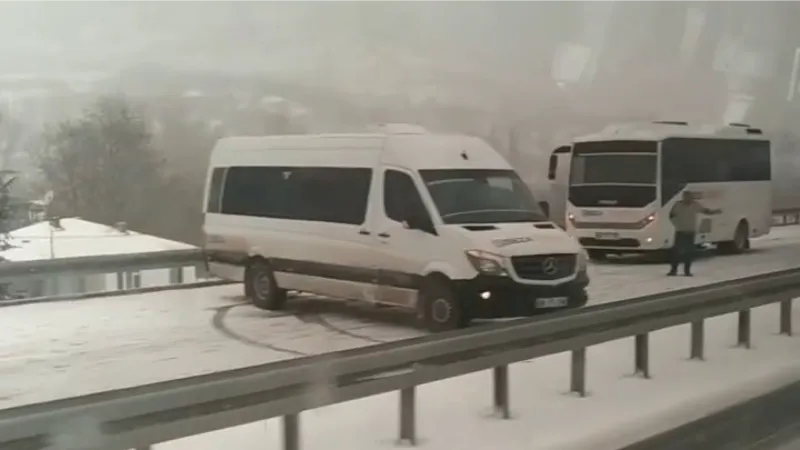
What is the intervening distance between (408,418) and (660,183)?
211 cm

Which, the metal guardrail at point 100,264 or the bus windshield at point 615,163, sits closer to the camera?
the metal guardrail at point 100,264

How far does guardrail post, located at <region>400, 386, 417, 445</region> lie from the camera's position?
3508 millimetres

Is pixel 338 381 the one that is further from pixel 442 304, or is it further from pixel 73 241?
pixel 73 241

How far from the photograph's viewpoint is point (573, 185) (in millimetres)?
4410

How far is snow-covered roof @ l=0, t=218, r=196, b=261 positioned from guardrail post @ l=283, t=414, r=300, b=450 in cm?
64

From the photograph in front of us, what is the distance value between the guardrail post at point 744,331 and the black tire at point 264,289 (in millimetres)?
2828

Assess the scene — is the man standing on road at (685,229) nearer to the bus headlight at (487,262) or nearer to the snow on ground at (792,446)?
the snow on ground at (792,446)

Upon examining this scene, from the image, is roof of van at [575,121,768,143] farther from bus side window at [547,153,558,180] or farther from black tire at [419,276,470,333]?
black tire at [419,276,470,333]

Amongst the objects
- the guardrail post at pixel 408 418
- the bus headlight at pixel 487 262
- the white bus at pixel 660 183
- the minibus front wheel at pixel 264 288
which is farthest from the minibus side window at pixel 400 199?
the white bus at pixel 660 183

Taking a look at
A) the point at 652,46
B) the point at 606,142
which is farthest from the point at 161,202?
the point at 652,46

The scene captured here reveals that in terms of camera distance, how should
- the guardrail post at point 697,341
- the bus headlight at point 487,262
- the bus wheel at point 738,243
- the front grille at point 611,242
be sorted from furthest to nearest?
the bus wheel at point 738,243 → the guardrail post at point 697,341 → the front grille at point 611,242 → the bus headlight at point 487,262

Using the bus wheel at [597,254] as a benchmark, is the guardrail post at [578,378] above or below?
below

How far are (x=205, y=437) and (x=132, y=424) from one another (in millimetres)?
521

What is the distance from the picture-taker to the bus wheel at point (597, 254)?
426 centimetres
